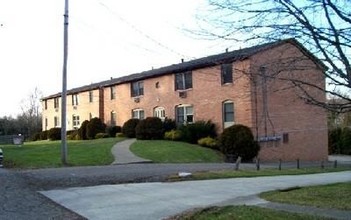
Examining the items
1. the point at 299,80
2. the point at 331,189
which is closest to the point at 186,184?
the point at 331,189

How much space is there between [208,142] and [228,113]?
8.31ft

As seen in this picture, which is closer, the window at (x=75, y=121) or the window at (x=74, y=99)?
the window at (x=75, y=121)

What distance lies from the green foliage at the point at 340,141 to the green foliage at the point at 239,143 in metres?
20.1

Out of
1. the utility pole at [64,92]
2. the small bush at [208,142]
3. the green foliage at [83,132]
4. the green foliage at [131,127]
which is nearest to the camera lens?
the utility pole at [64,92]

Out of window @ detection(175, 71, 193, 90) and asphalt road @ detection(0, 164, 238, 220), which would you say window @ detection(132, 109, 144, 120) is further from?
asphalt road @ detection(0, 164, 238, 220)

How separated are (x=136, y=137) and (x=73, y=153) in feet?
35.9

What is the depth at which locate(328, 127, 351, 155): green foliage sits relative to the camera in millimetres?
50750

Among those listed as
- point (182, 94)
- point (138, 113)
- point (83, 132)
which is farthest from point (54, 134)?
point (182, 94)

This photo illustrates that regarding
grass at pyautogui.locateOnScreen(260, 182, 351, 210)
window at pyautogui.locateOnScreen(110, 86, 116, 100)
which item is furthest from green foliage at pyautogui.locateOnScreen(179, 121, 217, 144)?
grass at pyautogui.locateOnScreen(260, 182, 351, 210)

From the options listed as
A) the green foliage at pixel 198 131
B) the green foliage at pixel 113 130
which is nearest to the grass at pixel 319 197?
the green foliage at pixel 198 131

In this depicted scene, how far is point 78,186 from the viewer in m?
16.4

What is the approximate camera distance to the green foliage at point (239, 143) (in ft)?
107

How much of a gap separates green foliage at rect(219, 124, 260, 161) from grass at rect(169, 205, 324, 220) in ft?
73.9

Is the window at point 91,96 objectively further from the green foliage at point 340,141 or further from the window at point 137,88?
the green foliage at point 340,141
